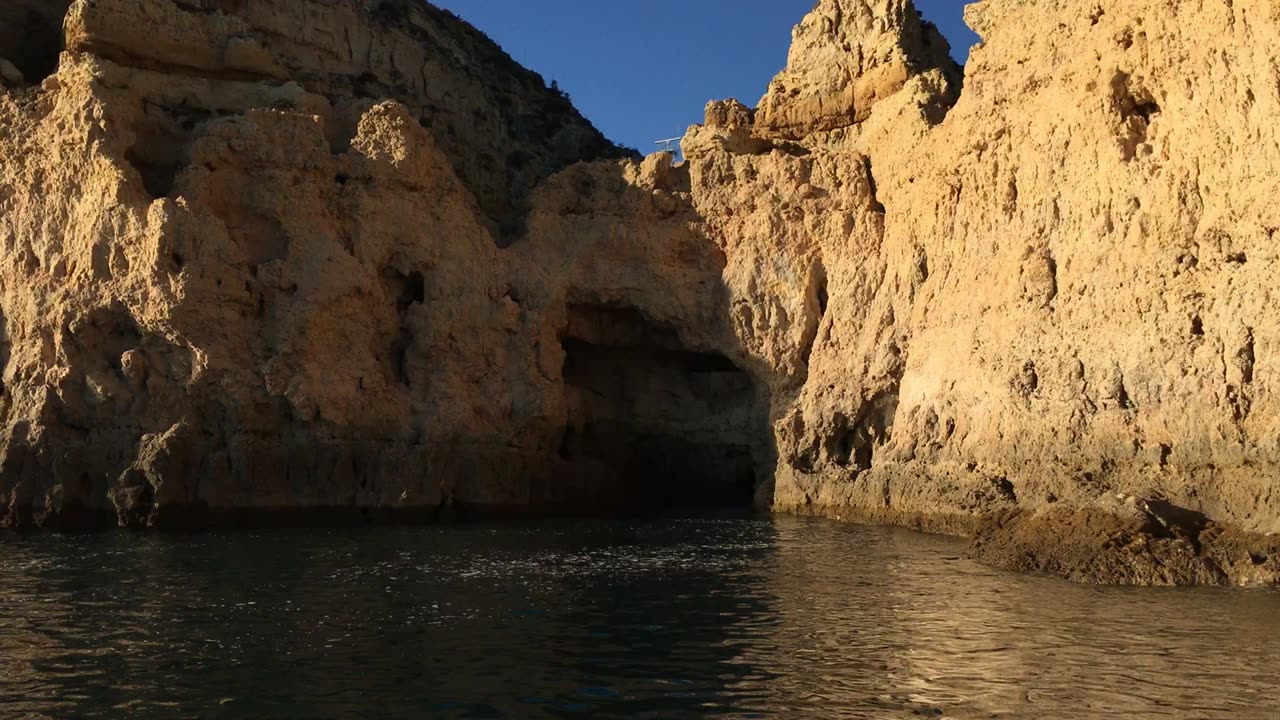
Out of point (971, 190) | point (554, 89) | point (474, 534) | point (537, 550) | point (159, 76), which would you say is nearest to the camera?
point (537, 550)

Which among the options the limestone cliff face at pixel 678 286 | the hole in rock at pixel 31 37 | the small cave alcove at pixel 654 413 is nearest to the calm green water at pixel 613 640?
the limestone cliff face at pixel 678 286

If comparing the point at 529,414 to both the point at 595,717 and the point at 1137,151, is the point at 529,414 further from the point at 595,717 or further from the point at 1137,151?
the point at 595,717

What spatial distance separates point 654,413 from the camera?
109 ft

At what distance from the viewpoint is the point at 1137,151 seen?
2038 centimetres

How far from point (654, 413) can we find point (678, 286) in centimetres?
419

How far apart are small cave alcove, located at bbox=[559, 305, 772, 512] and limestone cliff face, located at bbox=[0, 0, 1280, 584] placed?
111 millimetres

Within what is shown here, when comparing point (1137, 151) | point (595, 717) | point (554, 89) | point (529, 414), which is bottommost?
point (595, 717)

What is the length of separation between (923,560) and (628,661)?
27.5ft

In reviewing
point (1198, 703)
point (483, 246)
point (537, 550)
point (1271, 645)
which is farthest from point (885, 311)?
point (1198, 703)

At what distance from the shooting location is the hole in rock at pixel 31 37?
97.0 ft

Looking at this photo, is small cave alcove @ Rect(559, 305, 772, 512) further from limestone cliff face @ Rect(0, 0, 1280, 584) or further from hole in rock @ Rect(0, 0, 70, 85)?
hole in rock @ Rect(0, 0, 70, 85)

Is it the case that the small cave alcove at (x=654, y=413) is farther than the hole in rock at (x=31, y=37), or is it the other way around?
the small cave alcove at (x=654, y=413)

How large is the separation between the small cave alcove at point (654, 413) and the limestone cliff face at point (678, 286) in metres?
0.11

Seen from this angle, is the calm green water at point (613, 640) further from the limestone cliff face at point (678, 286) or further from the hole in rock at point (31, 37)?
the hole in rock at point (31, 37)
